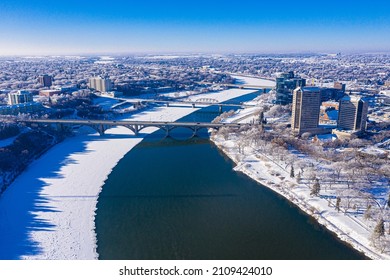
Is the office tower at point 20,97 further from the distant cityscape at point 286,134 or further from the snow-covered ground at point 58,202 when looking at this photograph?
the snow-covered ground at point 58,202

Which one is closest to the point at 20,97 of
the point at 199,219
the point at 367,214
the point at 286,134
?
the point at 286,134

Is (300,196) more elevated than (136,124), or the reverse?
(136,124)

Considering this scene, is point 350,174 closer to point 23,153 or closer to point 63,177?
point 63,177

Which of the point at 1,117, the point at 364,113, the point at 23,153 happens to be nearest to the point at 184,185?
the point at 23,153

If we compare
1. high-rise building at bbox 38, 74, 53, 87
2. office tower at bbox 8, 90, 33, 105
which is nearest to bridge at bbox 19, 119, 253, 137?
office tower at bbox 8, 90, 33, 105

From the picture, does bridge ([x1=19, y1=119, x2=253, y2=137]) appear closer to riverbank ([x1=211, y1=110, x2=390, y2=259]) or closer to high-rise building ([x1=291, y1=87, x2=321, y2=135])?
riverbank ([x1=211, y1=110, x2=390, y2=259])

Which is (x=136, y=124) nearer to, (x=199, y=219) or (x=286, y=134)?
(x=286, y=134)

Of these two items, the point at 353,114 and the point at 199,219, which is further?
the point at 353,114
